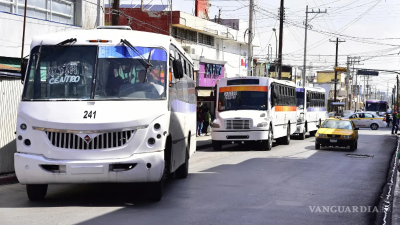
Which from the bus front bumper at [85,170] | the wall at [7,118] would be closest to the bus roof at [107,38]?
the bus front bumper at [85,170]

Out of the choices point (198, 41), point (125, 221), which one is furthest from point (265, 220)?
point (198, 41)

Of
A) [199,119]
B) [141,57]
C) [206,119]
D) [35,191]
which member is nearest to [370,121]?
[206,119]

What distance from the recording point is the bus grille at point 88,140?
30.2 ft

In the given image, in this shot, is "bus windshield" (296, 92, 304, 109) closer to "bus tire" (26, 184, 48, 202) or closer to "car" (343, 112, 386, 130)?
"car" (343, 112, 386, 130)

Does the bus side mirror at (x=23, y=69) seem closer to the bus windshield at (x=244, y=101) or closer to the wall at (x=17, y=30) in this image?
the wall at (x=17, y=30)

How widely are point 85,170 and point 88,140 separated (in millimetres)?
467

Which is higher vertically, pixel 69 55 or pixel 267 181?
pixel 69 55

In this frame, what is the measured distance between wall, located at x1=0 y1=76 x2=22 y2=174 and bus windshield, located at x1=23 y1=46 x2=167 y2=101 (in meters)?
3.75

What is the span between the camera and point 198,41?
50.2 meters

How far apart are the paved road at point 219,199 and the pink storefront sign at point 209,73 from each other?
2916 cm

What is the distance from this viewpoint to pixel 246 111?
80.8 feet

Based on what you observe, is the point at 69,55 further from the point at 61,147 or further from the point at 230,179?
the point at 230,179

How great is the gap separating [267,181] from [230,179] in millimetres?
879

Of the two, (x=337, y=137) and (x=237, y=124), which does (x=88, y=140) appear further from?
(x=337, y=137)
